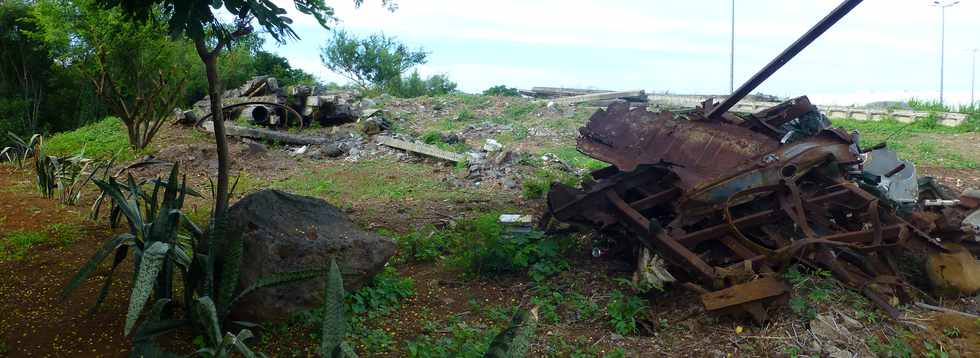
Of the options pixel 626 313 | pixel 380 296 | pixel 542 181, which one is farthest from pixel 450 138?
pixel 626 313

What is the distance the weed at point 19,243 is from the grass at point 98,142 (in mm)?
6631

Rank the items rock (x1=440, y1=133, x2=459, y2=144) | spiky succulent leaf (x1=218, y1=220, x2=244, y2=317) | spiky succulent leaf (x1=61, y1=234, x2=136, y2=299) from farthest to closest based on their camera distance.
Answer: rock (x1=440, y1=133, x2=459, y2=144) → spiky succulent leaf (x1=218, y1=220, x2=244, y2=317) → spiky succulent leaf (x1=61, y1=234, x2=136, y2=299)

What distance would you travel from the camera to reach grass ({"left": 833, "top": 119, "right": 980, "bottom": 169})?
10.8 m

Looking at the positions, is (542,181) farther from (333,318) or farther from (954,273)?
(333,318)

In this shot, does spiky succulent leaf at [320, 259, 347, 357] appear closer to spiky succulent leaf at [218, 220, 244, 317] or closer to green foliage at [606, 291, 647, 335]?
spiky succulent leaf at [218, 220, 244, 317]

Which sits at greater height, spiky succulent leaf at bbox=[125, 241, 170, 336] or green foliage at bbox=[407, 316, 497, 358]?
spiky succulent leaf at bbox=[125, 241, 170, 336]

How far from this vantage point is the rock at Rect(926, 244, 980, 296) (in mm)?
4699

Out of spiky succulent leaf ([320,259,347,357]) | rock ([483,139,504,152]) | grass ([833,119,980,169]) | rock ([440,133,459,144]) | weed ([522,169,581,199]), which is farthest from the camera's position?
rock ([440,133,459,144])

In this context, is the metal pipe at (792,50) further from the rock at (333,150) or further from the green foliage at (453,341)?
the rock at (333,150)

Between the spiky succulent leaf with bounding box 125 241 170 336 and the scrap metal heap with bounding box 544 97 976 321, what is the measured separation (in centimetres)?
284

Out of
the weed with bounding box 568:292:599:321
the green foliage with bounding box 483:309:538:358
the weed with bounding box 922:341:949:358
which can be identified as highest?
the green foliage with bounding box 483:309:538:358

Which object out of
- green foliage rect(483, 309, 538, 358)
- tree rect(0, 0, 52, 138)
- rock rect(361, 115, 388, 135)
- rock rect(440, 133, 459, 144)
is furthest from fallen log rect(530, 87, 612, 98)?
green foliage rect(483, 309, 538, 358)

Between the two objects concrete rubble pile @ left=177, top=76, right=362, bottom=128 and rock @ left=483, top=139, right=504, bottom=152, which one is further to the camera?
concrete rubble pile @ left=177, top=76, right=362, bottom=128

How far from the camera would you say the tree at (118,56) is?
11.6 m
